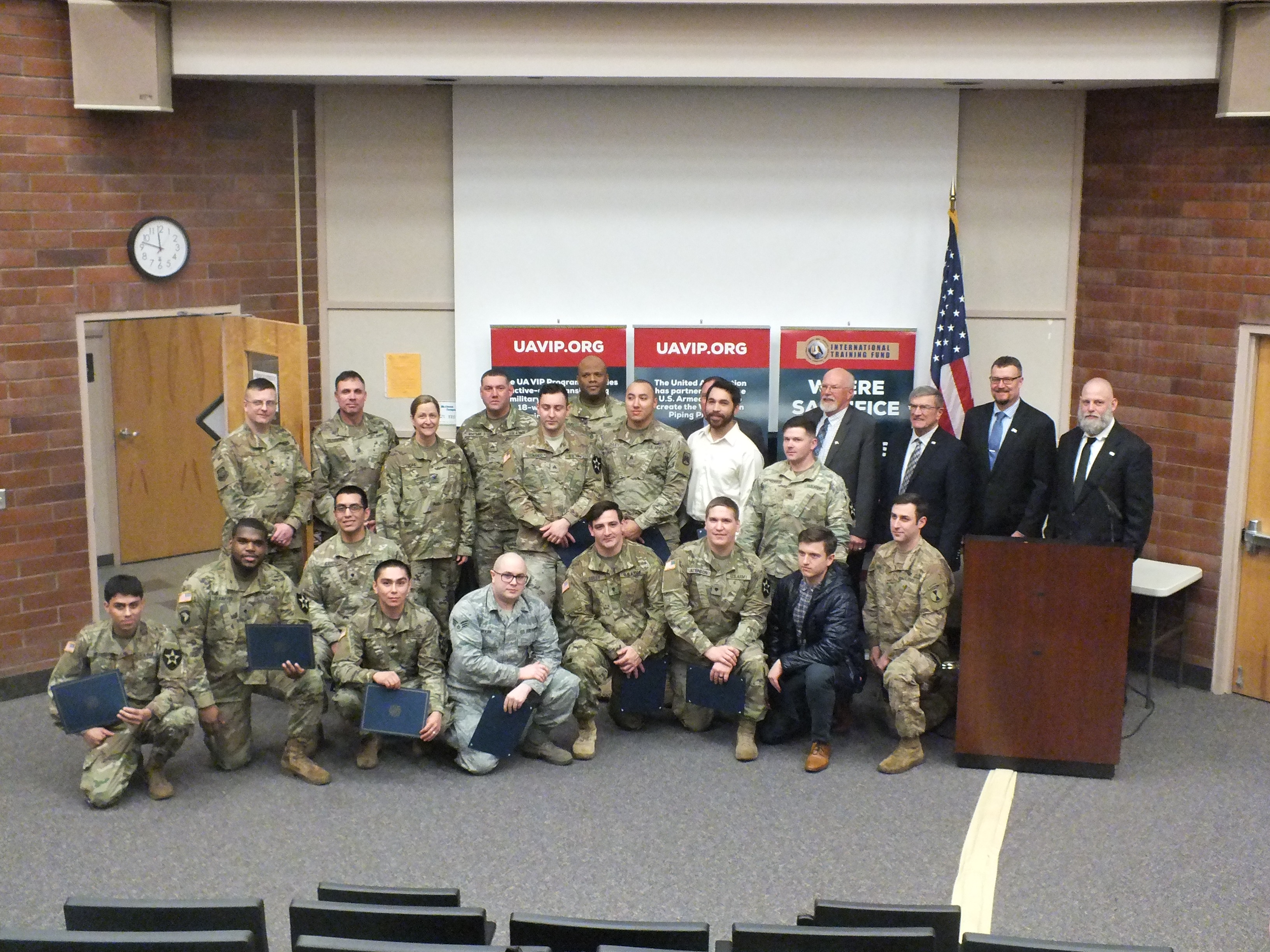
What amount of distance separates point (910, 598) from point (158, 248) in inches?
163

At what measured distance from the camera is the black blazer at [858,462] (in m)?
6.87

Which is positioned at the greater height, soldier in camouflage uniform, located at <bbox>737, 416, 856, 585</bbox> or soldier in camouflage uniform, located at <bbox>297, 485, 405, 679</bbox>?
soldier in camouflage uniform, located at <bbox>737, 416, 856, 585</bbox>

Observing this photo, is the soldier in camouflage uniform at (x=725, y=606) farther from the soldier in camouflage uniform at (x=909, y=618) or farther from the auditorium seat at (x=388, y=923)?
the auditorium seat at (x=388, y=923)

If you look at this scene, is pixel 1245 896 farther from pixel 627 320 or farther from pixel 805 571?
pixel 627 320

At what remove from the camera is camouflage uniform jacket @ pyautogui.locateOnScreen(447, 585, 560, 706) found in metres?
6.02

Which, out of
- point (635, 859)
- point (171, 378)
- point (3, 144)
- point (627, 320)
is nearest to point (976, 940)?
point (635, 859)

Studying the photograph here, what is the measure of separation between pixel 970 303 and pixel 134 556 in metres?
5.59

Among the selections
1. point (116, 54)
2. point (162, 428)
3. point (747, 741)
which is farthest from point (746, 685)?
point (162, 428)

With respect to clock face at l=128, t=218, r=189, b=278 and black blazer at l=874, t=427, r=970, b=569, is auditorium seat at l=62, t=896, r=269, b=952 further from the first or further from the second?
clock face at l=128, t=218, r=189, b=278

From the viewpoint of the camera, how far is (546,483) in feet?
22.4

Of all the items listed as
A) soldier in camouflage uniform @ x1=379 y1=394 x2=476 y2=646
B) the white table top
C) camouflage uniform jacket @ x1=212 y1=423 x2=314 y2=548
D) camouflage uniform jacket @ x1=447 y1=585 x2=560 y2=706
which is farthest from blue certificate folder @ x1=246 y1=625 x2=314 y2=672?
the white table top

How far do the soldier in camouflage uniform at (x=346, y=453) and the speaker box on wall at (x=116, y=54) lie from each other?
1655mm

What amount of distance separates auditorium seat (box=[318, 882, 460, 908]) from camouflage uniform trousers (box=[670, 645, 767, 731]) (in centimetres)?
256

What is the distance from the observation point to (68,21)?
21.7 feet
